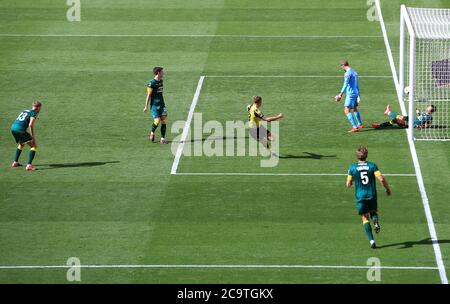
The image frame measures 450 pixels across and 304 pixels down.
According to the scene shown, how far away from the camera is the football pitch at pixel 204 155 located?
2088cm

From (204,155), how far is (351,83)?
4.83 meters

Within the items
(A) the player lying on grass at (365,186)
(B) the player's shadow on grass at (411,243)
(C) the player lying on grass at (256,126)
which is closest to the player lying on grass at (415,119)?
(C) the player lying on grass at (256,126)

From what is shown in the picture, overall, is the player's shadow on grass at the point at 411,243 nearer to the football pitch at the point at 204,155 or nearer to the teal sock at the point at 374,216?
the football pitch at the point at 204,155

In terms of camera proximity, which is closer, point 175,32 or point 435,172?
point 435,172

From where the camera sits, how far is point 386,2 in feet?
138

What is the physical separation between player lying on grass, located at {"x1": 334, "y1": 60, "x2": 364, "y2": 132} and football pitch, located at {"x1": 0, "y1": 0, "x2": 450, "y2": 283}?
48 cm

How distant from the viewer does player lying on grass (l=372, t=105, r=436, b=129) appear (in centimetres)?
2898

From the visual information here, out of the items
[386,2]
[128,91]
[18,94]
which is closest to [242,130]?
[128,91]

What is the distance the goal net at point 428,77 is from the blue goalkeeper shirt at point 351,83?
150cm

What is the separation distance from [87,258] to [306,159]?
8163mm

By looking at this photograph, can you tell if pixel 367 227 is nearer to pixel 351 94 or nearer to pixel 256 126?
pixel 256 126

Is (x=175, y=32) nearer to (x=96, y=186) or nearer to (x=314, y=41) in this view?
(x=314, y=41)

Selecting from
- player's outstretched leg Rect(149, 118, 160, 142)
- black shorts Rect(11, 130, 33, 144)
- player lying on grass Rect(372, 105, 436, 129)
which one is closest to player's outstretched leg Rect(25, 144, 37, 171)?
black shorts Rect(11, 130, 33, 144)
